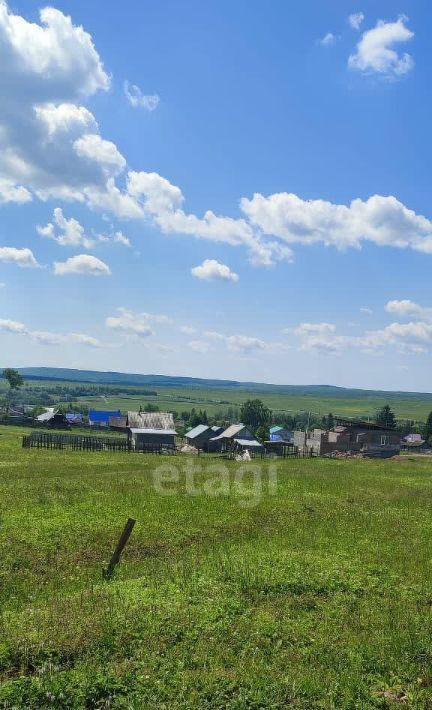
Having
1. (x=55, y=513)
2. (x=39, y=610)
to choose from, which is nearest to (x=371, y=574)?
(x=39, y=610)

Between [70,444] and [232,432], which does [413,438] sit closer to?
[232,432]

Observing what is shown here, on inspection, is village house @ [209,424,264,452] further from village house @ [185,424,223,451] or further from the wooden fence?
the wooden fence

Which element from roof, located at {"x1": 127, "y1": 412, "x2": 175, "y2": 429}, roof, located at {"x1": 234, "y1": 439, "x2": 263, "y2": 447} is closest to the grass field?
roof, located at {"x1": 234, "y1": 439, "x2": 263, "y2": 447}

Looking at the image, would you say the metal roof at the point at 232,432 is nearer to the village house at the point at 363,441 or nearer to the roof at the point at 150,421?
the roof at the point at 150,421

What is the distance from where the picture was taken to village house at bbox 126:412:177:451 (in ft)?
218

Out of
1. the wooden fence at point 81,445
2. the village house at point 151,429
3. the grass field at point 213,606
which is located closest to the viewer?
the grass field at point 213,606

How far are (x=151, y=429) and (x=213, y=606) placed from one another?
60945 millimetres

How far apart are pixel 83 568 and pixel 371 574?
7.54 meters

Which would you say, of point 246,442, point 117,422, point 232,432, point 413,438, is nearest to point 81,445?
point 246,442

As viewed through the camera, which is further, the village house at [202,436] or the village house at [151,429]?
the village house at [202,436]

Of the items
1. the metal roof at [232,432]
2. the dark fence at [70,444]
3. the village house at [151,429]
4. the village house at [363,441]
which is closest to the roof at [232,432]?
the metal roof at [232,432]

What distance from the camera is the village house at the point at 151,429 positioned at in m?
66.4

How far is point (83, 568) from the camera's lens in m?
13.7

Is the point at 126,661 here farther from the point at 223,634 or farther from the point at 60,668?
the point at 223,634
